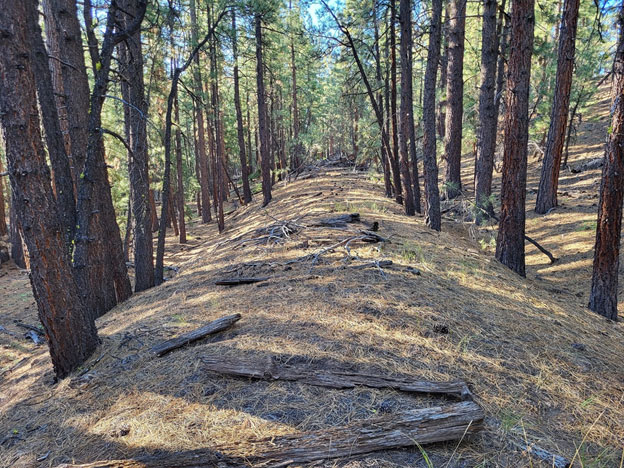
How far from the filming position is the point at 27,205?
378 centimetres

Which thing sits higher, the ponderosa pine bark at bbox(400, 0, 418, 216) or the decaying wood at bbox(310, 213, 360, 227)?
the ponderosa pine bark at bbox(400, 0, 418, 216)

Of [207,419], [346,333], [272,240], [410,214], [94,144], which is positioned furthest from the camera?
[410,214]

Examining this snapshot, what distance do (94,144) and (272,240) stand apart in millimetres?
3914

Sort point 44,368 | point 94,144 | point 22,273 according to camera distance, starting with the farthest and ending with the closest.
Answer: point 22,273 → point 94,144 → point 44,368

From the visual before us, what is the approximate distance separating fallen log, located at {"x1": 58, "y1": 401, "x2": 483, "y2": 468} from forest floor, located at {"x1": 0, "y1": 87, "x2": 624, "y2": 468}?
0.22 feet

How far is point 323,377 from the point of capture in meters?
3.22

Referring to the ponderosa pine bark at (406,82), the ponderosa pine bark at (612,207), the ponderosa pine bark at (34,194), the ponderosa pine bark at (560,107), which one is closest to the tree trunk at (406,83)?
the ponderosa pine bark at (406,82)

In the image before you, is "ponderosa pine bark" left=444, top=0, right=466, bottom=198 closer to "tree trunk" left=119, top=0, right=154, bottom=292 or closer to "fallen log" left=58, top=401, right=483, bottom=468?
"tree trunk" left=119, top=0, right=154, bottom=292

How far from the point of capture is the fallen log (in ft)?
8.00

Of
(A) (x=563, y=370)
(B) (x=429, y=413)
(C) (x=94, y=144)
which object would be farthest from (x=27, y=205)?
(A) (x=563, y=370)

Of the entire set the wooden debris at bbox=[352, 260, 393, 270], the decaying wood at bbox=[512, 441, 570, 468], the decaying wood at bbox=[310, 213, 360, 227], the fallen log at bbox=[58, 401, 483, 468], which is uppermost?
the decaying wood at bbox=[310, 213, 360, 227]

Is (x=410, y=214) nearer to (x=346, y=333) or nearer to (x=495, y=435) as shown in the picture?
(x=346, y=333)

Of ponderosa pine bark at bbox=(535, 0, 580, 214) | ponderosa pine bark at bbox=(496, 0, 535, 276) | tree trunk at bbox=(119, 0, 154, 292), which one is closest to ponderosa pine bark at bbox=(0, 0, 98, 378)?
tree trunk at bbox=(119, 0, 154, 292)

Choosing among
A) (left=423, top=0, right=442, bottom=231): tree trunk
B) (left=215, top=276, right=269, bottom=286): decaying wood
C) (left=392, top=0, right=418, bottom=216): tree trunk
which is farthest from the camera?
(left=392, top=0, right=418, bottom=216): tree trunk
